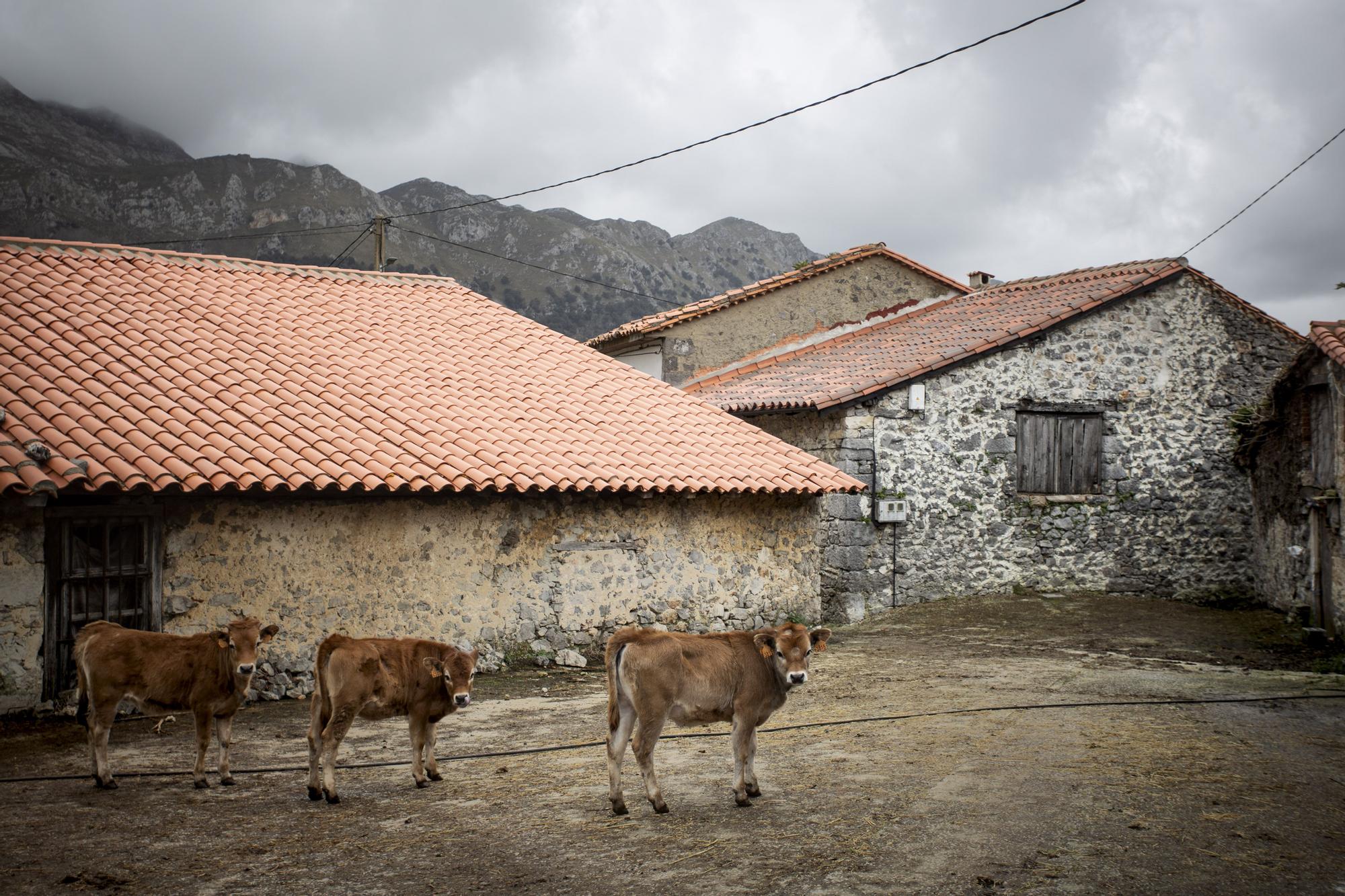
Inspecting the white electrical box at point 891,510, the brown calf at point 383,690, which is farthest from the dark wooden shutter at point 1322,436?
the brown calf at point 383,690

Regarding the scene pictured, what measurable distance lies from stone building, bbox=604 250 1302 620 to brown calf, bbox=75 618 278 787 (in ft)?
30.9

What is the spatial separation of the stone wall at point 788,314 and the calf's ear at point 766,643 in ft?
47.2

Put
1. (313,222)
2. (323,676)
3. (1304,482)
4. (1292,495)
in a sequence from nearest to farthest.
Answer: (323,676)
(1304,482)
(1292,495)
(313,222)

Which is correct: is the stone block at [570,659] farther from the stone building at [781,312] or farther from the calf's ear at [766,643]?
the stone building at [781,312]

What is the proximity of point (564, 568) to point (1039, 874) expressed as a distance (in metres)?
6.87

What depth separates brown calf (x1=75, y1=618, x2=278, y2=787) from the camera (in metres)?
5.91

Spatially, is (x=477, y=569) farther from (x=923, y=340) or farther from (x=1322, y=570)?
(x=1322, y=570)

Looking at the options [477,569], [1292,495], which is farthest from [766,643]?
[1292,495]

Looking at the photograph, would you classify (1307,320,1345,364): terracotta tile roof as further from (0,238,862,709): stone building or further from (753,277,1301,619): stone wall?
(0,238,862,709): stone building

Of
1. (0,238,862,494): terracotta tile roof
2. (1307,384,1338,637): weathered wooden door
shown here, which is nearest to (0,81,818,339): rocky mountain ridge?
(0,238,862,494): terracotta tile roof

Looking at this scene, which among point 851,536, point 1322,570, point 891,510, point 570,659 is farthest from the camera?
point 891,510

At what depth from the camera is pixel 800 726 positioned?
778 centimetres

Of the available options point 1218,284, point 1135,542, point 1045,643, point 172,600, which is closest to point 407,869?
point 172,600

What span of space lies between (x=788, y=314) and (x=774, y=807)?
1543cm
